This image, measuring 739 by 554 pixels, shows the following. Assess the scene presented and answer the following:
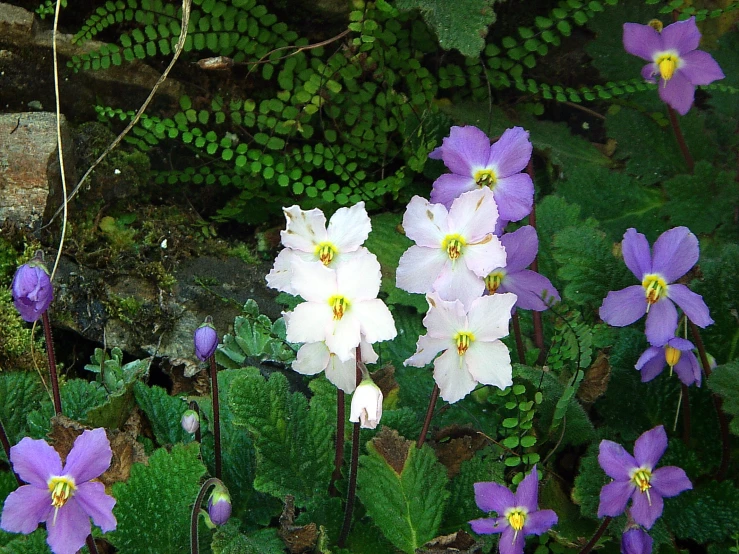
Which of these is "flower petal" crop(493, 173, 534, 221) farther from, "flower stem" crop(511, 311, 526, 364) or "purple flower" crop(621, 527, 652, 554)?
"purple flower" crop(621, 527, 652, 554)

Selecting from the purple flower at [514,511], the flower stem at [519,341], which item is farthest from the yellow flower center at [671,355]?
the purple flower at [514,511]

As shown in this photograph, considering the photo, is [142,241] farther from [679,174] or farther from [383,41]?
[679,174]

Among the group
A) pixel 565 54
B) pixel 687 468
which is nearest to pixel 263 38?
pixel 565 54

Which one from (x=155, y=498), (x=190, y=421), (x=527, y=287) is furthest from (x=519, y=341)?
(x=155, y=498)

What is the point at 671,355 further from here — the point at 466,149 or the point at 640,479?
the point at 466,149

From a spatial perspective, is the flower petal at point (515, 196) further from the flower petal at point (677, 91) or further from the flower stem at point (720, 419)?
the flower petal at point (677, 91)

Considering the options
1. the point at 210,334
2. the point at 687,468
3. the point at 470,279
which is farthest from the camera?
the point at 687,468
